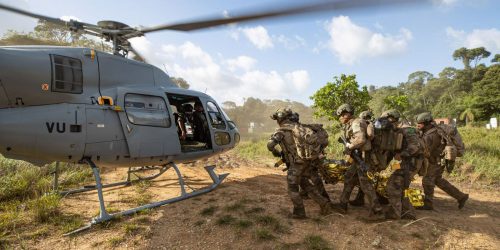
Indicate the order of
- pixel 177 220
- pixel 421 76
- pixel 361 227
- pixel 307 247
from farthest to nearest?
1. pixel 421 76
2. pixel 177 220
3. pixel 361 227
4. pixel 307 247

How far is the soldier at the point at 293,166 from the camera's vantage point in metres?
5.64

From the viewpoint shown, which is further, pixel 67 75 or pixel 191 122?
pixel 191 122

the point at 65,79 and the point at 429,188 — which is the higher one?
the point at 65,79

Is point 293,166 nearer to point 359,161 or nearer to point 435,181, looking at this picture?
point 359,161

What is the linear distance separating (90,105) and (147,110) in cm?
113

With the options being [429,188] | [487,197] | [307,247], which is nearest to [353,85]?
[487,197]

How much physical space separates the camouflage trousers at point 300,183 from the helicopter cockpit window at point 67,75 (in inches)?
173

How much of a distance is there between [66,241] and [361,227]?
4924mm

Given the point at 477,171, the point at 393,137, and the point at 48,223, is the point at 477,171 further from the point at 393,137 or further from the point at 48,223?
the point at 48,223

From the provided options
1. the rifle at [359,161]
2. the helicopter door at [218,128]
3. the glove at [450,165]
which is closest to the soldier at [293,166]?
the rifle at [359,161]

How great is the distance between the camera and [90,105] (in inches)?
226

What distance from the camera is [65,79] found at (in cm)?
556

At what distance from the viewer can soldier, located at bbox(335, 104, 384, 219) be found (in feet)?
18.1

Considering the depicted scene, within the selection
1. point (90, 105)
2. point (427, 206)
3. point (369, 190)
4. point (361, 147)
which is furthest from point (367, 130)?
point (90, 105)
